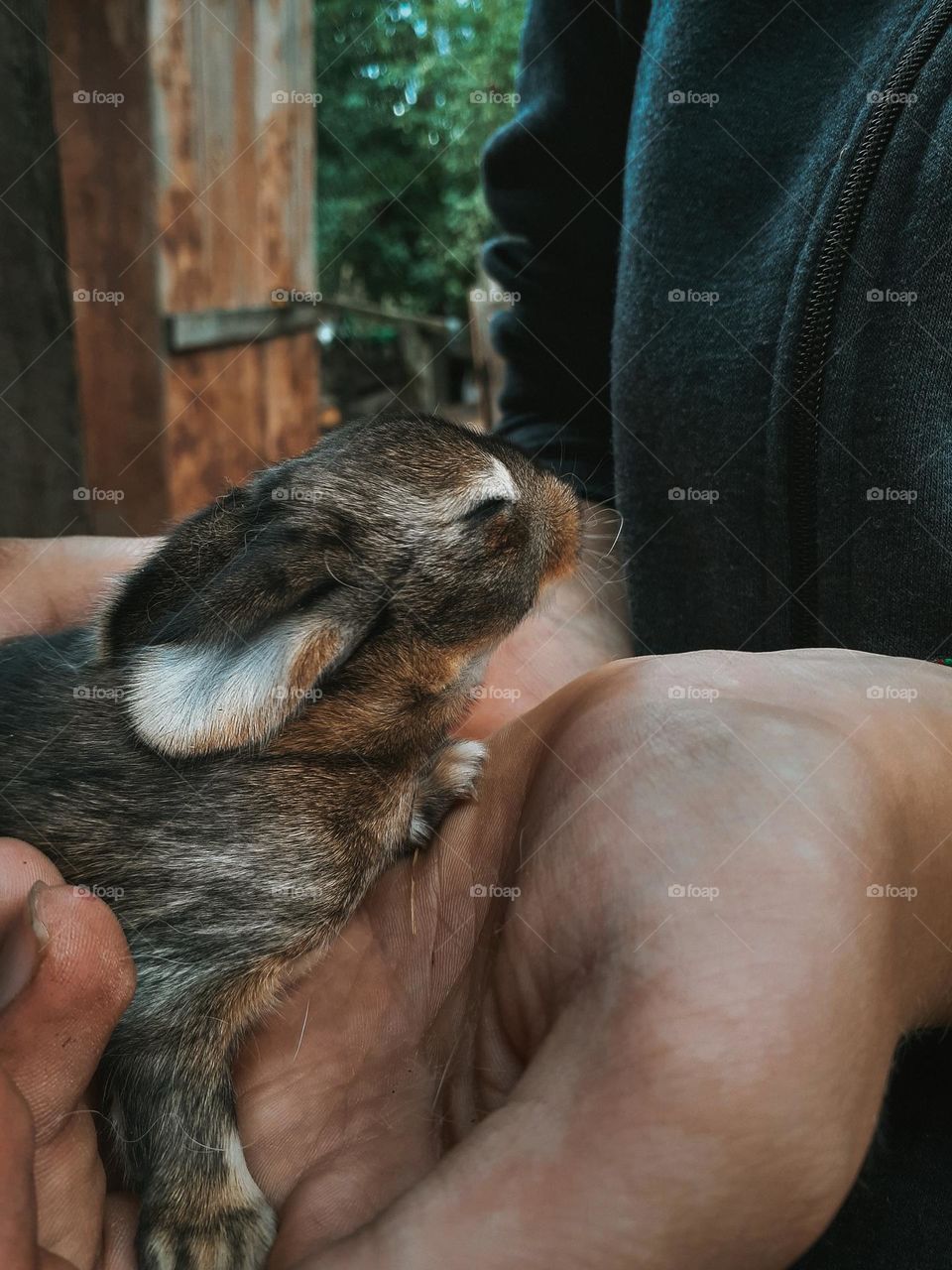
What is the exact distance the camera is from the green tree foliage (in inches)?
77.0

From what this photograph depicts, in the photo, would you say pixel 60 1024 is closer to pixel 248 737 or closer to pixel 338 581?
pixel 248 737

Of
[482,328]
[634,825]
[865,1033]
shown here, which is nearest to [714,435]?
[634,825]

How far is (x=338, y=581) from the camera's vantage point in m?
0.91

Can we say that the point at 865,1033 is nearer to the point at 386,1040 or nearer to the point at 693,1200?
the point at 693,1200

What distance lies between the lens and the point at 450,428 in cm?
106

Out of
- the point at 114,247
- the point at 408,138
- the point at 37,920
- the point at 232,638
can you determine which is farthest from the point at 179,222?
the point at 37,920

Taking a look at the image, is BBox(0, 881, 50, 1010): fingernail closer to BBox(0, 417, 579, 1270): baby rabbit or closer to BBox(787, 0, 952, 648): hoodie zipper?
BBox(0, 417, 579, 1270): baby rabbit

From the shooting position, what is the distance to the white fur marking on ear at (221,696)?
31.3 inches

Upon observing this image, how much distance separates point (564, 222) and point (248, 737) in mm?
1068

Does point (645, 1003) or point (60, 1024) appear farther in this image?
point (60, 1024)

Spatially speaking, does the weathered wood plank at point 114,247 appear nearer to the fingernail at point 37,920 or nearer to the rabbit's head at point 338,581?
the rabbit's head at point 338,581

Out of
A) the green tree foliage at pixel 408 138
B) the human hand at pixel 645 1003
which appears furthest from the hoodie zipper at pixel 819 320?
the green tree foliage at pixel 408 138

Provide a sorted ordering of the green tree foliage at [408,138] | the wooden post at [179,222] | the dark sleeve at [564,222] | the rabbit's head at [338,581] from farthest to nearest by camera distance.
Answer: the wooden post at [179,222] → the green tree foliage at [408,138] → the dark sleeve at [564,222] → the rabbit's head at [338,581]

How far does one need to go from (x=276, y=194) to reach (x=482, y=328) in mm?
917
